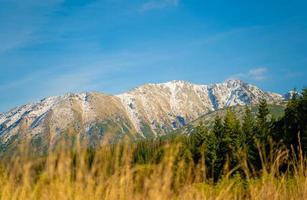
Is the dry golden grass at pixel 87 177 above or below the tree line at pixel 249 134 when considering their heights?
below

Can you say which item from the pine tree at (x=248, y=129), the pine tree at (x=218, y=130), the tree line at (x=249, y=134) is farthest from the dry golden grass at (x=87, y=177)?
the pine tree at (x=218, y=130)

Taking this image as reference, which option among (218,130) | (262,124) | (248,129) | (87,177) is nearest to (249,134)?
(248,129)

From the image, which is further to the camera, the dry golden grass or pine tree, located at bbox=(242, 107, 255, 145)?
pine tree, located at bbox=(242, 107, 255, 145)

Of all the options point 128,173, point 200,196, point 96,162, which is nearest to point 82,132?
point 96,162

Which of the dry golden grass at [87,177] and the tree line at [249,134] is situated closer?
the dry golden grass at [87,177]

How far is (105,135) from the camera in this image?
5008 millimetres

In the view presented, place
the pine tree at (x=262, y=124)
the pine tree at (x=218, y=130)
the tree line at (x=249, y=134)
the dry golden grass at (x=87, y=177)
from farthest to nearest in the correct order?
the pine tree at (x=218, y=130) < the pine tree at (x=262, y=124) < the tree line at (x=249, y=134) < the dry golden grass at (x=87, y=177)

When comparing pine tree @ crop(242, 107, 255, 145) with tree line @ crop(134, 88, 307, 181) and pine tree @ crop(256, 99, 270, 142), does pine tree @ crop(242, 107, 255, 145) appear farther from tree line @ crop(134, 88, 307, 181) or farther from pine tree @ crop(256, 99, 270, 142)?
pine tree @ crop(256, 99, 270, 142)

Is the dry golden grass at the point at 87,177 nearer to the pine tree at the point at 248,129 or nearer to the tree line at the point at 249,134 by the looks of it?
the tree line at the point at 249,134

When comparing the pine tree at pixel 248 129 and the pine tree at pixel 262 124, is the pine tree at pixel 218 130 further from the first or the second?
the pine tree at pixel 262 124

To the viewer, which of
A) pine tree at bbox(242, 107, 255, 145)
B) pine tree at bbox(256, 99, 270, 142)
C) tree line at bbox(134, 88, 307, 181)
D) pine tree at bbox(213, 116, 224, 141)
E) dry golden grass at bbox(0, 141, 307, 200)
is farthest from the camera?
pine tree at bbox(213, 116, 224, 141)

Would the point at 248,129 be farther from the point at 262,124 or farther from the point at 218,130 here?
the point at 218,130

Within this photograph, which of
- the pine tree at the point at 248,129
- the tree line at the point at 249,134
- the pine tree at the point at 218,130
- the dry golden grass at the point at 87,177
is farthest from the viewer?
the pine tree at the point at 218,130

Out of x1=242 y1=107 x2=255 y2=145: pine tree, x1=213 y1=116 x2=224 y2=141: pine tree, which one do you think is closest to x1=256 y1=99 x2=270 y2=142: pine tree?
x1=242 y1=107 x2=255 y2=145: pine tree
